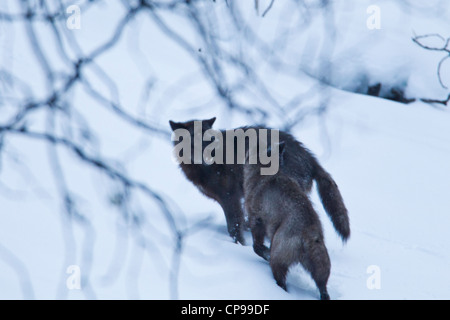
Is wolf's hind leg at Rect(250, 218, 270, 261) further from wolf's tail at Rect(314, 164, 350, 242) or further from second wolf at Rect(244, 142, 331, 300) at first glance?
wolf's tail at Rect(314, 164, 350, 242)

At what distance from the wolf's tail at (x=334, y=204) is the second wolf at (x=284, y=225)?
0.28 metres

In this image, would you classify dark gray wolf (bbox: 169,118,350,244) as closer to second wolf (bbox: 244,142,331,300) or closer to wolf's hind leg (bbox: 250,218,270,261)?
second wolf (bbox: 244,142,331,300)

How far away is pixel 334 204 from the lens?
4.21m

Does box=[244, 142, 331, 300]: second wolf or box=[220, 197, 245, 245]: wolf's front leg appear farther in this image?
box=[220, 197, 245, 245]: wolf's front leg

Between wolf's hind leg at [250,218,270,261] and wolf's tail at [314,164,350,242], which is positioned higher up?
wolf's tail at [314,164,350,242]

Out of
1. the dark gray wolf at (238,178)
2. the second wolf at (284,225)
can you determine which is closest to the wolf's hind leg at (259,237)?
the second wolf at (284,225)

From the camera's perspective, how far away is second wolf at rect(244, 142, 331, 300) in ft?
11.3

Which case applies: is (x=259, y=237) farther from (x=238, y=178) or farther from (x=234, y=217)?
(x=238, y=178)

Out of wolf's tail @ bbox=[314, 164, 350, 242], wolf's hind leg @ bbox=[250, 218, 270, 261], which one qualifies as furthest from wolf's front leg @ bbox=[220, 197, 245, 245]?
wolf's tail @ bbox=[314, 164, 350, 242]

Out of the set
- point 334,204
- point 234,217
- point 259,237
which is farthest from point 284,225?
point 234,217

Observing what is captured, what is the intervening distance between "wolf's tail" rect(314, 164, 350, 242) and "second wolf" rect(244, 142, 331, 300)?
0.90ft

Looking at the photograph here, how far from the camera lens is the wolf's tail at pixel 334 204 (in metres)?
4.11

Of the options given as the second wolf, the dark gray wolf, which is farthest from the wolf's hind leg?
the dark gray wolf
